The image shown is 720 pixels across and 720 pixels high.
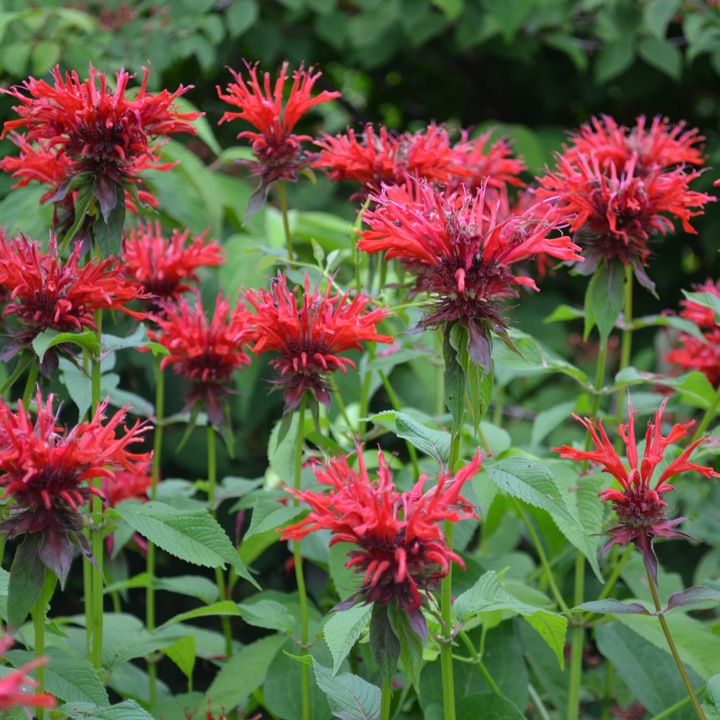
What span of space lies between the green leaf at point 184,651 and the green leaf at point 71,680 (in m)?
0.14

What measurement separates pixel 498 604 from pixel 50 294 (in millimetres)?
507

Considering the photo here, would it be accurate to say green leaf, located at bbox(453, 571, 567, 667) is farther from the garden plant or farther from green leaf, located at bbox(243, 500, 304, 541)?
green leaf, located at bbox(243, 500, 304, 541)

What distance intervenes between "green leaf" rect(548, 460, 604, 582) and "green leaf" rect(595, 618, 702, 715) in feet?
0.56

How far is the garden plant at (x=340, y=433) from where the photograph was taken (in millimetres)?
619

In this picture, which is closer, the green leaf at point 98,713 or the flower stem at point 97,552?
the green leaf at point 98,713

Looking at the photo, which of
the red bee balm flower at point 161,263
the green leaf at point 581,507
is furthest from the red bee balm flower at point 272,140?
the green leaf at point 581,507

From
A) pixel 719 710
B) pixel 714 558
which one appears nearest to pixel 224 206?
pixel 714 558

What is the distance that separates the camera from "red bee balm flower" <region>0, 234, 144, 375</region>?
2.38ft

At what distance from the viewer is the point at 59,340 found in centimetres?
68

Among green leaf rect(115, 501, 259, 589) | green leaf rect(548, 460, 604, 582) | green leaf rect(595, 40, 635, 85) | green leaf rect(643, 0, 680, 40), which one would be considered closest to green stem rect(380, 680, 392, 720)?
green leaf rect(115, 501, 259, 589)

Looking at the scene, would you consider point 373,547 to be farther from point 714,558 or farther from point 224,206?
point 224,206

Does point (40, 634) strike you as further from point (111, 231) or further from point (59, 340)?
point (111, 231)

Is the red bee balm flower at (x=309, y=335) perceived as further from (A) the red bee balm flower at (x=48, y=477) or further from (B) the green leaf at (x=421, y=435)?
(A) the red bee balm flower at (x=48, y=477)

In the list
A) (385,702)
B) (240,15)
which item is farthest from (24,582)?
(240,15)
